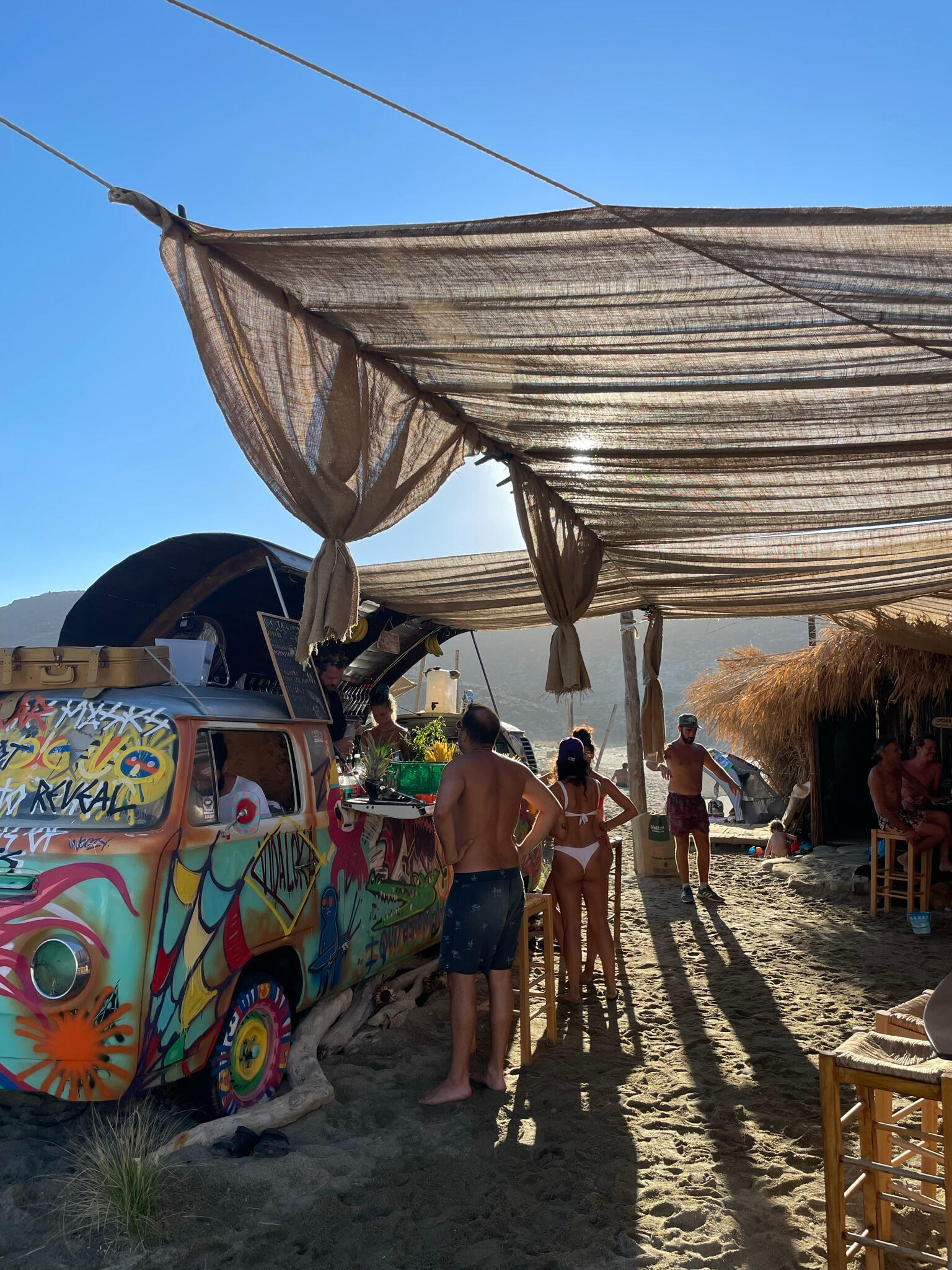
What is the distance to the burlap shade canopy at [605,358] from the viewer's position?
3.01m

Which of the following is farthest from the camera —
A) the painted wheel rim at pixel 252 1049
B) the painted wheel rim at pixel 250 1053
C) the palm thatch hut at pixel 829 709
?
the palm thatch hut at pixel 829 709

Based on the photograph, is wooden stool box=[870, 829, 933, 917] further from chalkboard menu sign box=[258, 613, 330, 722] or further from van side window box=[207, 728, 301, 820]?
van side window box=[207, 728, 301, 820]

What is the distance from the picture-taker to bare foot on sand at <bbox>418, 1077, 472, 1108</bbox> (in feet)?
13.8

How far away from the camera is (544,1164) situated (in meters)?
3.64

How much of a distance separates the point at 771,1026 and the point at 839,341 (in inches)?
163

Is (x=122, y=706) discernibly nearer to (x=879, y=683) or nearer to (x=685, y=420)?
(x=685, y=420)

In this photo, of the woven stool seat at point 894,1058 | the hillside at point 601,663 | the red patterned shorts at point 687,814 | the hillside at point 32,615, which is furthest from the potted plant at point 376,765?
the hillside at point 32,615

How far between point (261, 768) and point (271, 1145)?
5.93 ft

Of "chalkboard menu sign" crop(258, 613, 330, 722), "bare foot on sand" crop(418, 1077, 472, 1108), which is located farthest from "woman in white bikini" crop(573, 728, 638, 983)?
"chalkboard menu sign" crop(258, 613, 330, 722)

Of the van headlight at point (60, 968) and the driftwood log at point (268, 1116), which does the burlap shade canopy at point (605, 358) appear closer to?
the van headlight at point (60, 968)

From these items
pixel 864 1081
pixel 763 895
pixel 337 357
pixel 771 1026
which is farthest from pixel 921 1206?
pixel 763 895

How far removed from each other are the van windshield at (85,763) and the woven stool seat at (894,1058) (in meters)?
2.54

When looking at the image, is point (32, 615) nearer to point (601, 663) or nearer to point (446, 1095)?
point (601, 663)

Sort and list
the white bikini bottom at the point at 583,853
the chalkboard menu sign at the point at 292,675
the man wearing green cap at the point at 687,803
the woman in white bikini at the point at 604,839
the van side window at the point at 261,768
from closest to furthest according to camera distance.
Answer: the van side window at the point at 261,768 < the chalkboard menu sign at the point at 292,675 < the white bikini bottom at the point at 583,853 < the woman in white bikini at the point at 604,839 < the man wearing green cap at the point at 687,803
